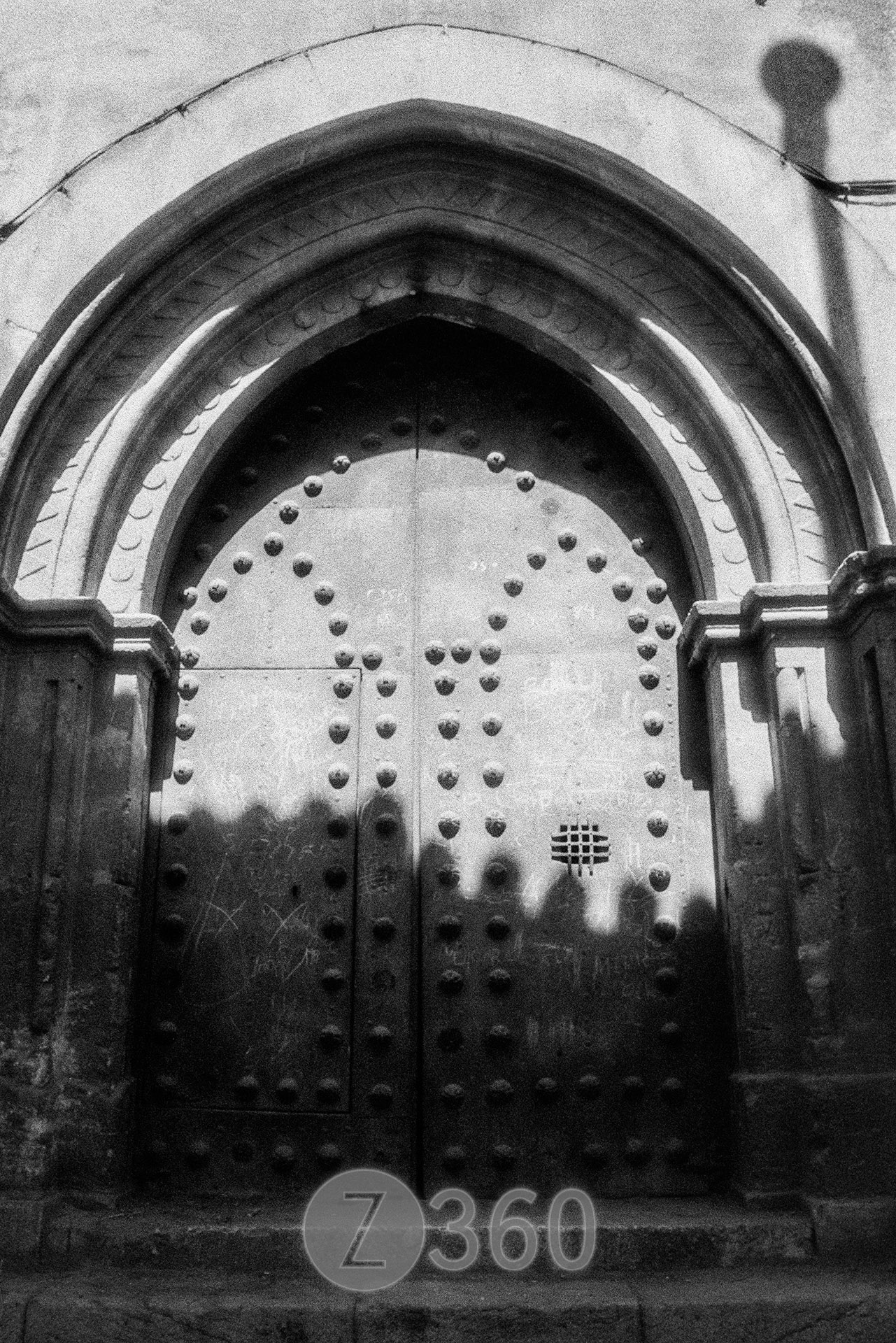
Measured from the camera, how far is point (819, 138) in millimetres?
4324

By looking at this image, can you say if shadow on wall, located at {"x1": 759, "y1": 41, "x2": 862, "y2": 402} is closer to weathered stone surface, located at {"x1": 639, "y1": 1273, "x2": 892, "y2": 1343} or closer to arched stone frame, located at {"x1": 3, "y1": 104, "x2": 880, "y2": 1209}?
arched stone frame, located at {"x1": 3, "y1": 104, "x2": 880, "y2": 1209}

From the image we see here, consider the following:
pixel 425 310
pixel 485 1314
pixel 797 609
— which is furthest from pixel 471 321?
pixel 485 1314

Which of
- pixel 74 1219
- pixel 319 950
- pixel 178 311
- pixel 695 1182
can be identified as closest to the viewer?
pixel 74 1219

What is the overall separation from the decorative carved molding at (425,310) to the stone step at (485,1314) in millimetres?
1992

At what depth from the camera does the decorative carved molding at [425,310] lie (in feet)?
13.2

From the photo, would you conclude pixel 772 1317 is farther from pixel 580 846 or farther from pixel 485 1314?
pixel 580 846

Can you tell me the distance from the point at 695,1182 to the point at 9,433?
3.10 metres

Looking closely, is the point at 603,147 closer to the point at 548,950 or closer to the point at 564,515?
the point at 564,515

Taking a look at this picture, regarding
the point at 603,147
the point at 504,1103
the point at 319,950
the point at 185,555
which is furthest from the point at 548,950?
the point at 603,147

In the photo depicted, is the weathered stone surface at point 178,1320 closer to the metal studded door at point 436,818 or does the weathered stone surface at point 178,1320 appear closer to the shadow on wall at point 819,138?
the metal studded door at point 436,818

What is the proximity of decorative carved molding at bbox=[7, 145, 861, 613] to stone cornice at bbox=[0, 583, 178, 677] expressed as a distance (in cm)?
10

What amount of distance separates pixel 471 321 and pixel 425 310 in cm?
17

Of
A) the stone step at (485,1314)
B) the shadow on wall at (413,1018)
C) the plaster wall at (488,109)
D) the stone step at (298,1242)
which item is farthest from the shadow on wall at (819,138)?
the stone step at (485,1314)

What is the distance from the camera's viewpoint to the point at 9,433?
3953mm
